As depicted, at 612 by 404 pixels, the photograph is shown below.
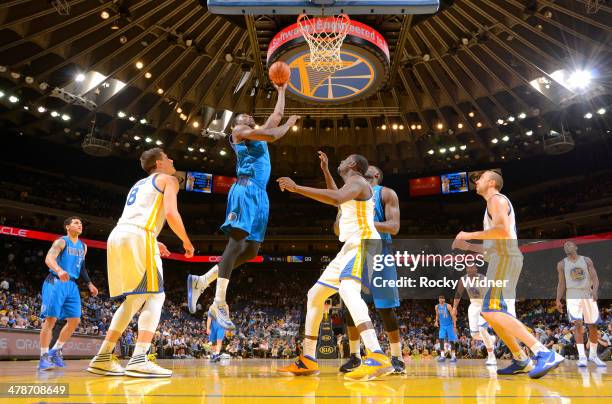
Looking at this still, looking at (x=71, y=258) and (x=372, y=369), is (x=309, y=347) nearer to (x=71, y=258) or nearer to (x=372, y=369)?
(x=372, y=369)

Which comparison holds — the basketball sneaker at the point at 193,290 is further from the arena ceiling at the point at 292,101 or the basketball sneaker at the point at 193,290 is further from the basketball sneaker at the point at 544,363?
the arena ceiling at the point at 292,101

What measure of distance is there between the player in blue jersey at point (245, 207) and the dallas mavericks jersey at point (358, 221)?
0.90m

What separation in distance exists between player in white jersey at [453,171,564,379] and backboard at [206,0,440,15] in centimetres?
382

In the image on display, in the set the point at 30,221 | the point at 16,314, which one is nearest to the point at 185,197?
the point at 30,221

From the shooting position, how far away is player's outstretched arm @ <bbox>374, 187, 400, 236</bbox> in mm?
5488

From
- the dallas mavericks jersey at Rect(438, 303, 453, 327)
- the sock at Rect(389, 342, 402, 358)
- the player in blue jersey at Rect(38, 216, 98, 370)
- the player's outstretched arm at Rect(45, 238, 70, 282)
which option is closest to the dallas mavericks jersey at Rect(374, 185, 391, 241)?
the sock at Rect(389, 342, 402, 358)

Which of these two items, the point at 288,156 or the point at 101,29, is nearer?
the point at 101,29

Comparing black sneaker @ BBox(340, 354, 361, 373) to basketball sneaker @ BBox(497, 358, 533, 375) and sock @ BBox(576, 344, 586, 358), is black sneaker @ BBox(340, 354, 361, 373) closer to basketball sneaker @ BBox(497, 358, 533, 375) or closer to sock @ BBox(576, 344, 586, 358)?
basketball sneaker @ BBox(497, 358, 533, 375)

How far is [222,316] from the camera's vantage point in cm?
468

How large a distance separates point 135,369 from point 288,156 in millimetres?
22208

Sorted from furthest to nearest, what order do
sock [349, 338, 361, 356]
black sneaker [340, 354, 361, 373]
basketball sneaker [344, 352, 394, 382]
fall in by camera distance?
1. sock [349, 338, 361, 356]
2. black sneaker [340, 354, 361, 373]
3. basketball sneaker [344, 352, 394, 382]

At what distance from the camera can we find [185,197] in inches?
1266

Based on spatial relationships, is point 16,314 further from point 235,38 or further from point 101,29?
point 235,38

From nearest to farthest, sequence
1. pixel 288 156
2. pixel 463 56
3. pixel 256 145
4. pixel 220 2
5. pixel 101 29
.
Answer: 1. pixel 256 145
2. pixel 220 2
3. pixel 101 29
4. pixel 463 56
5. pixel 288 156
